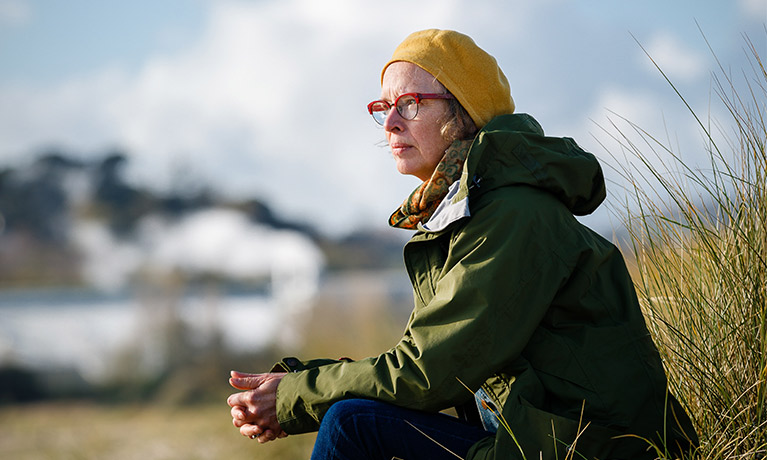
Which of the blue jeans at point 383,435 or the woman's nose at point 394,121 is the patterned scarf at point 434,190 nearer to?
the woman's nose at point 394,121

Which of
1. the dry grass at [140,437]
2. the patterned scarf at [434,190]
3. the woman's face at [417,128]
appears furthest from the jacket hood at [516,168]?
the dry grass at [140,437]

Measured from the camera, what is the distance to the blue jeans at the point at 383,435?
1.77 metres

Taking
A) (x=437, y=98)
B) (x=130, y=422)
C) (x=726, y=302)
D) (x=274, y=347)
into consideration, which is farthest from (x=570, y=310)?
(x=130, y=422)

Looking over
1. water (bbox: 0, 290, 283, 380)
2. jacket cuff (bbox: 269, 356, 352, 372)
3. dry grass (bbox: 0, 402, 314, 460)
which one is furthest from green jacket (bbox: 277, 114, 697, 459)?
water (bbox: 0, 290, 283, 380)

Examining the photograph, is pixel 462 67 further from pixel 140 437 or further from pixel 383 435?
pixel 140 437

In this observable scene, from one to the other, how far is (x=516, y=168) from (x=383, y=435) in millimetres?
664

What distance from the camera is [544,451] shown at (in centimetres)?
167

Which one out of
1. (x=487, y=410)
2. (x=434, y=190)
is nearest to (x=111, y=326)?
(x=434, y=190)

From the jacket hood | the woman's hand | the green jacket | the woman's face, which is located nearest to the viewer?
the green jacket

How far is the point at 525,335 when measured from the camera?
170cm

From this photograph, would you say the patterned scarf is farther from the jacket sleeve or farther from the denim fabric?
the denim fabric

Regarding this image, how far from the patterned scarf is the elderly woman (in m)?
0.06

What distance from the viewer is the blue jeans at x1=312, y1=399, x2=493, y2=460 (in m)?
1.77

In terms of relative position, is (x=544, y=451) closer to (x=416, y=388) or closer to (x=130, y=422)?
(x=416, y=388)
